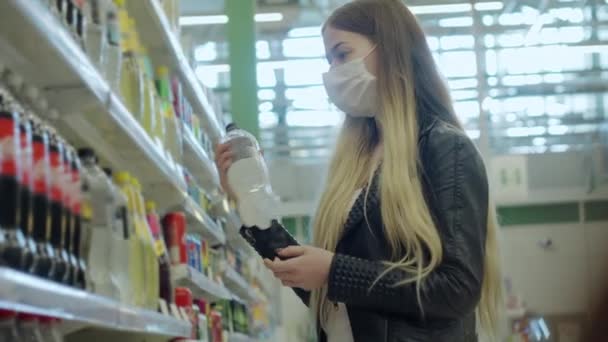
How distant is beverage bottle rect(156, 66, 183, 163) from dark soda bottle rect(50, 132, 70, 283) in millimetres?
1592

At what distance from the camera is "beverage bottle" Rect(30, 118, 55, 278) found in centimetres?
156

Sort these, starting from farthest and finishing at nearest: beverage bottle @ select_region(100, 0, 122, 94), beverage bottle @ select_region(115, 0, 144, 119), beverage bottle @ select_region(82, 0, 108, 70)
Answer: beverage bottle @ select_region(115, 0, 144, 119), beverage bottle @ select_region(100, 0, 122, 94), beverage bottle @ select_region(82, 0, 108, 70)

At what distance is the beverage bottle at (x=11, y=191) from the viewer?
1414 millimetres

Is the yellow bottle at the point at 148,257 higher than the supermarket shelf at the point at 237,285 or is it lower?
higher

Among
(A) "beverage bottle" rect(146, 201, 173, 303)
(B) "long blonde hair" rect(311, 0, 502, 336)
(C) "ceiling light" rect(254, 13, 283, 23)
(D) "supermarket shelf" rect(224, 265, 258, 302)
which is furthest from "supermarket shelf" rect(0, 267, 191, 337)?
(C) "ceiling light" rect(254, 13, 283, 23)

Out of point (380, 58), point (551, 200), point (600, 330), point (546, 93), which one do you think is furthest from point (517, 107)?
point (600, 330)

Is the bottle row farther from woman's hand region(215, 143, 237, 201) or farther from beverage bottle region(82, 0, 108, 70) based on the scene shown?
woman's hand region(215, 143, 237, 201)

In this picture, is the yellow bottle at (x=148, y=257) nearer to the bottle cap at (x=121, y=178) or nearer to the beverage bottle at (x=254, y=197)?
the bottle cap at (x=121, y=178)

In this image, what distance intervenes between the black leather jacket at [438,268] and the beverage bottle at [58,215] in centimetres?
50

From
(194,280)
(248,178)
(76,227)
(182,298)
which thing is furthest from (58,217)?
(194,280)

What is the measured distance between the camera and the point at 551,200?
1354 centimetres

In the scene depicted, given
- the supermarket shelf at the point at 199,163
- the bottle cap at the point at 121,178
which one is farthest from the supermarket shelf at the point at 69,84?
the supermarket shelf at the point at 199,163

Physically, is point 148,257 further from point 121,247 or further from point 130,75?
point 130,75

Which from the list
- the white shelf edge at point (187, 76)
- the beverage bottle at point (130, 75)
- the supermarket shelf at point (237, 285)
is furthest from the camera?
the supermarket shelf at point (237, 285)
